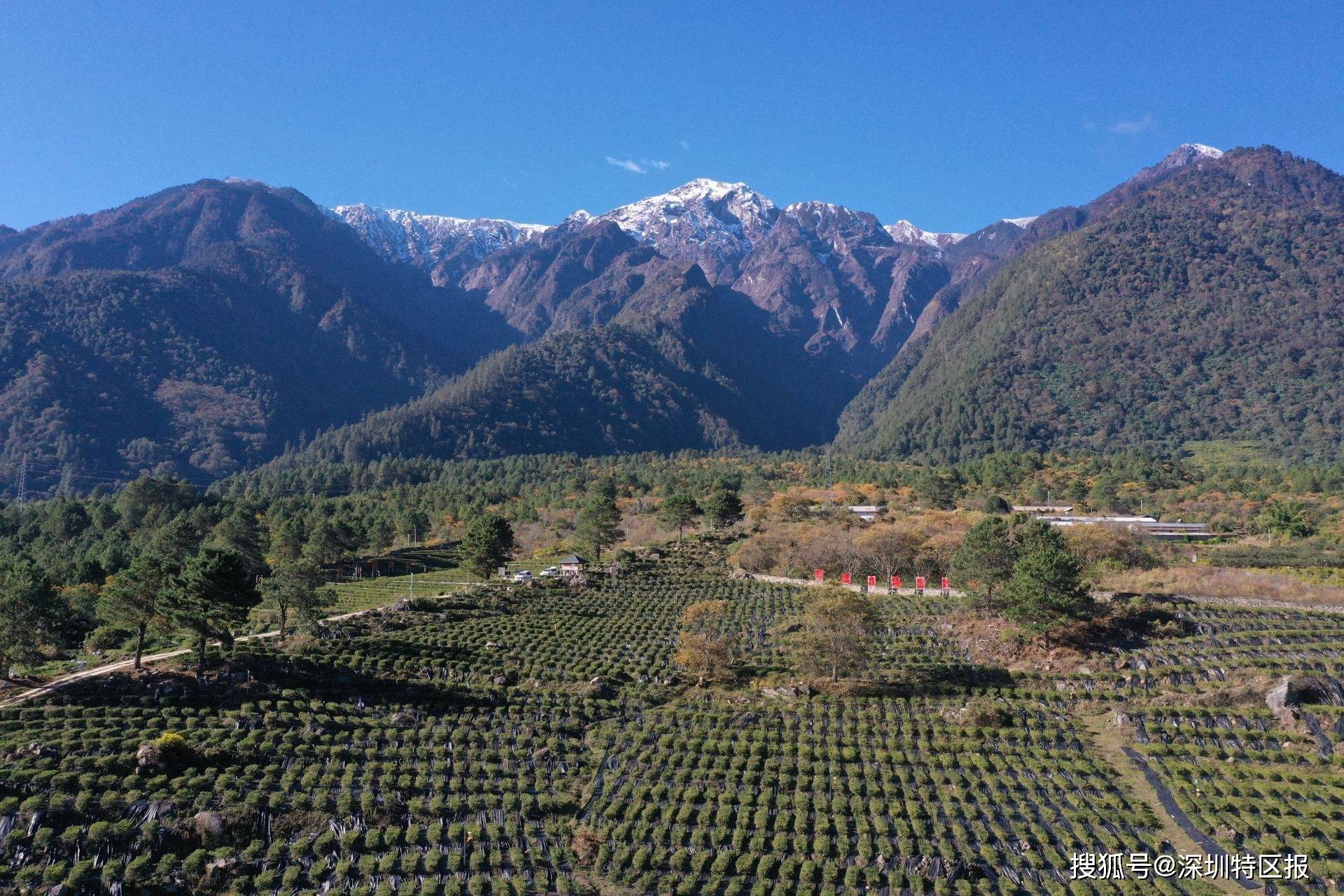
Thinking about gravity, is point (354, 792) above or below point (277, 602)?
below

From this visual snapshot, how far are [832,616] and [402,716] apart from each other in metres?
25.8

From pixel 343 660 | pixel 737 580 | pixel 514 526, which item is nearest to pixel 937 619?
A: pixel 737 580

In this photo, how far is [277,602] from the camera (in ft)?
172

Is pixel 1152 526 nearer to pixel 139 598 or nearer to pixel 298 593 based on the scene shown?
pixel 298 593

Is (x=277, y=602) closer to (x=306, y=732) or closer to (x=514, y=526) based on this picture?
(x=306, y=732)

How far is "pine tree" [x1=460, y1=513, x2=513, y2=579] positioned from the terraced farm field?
1798 cm

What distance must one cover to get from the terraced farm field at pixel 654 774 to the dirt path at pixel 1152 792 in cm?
19

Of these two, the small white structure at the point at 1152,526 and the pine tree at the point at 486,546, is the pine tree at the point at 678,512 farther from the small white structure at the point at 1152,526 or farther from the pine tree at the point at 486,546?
the small white structure at the point at 1152,526

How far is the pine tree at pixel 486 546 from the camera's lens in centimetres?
Answer: 7081

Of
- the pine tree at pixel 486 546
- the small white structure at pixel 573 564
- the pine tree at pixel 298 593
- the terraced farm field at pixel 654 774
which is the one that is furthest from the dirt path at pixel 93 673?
the small white structure at pixel 573 564

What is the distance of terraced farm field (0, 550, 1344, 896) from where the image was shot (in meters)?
28.5

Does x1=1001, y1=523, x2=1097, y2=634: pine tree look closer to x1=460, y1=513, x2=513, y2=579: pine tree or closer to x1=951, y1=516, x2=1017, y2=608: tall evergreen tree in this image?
x1=951, y1=516, x2=1017, y2=608: tall evergreen tree

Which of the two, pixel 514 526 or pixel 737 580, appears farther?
pixel 514 526
